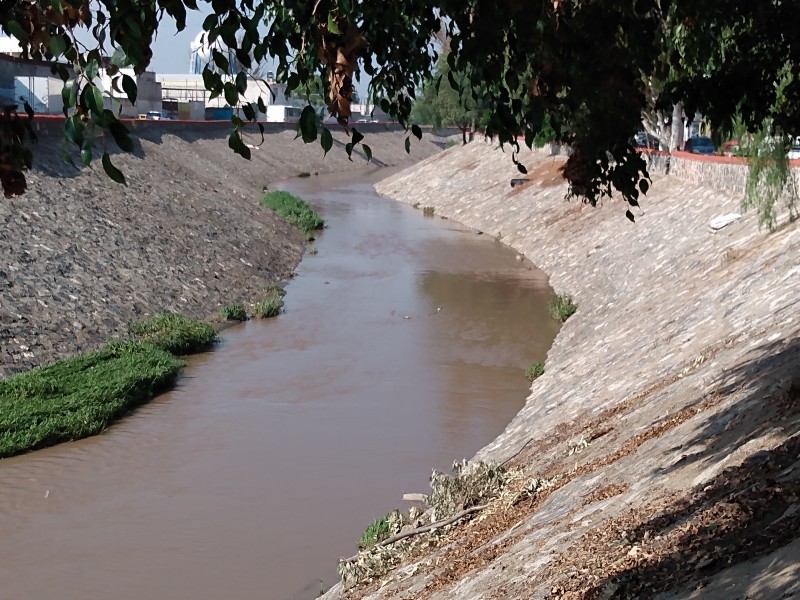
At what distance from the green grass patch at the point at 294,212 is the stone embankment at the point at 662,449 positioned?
2183 cm

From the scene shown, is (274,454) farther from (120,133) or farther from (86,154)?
(120,133)

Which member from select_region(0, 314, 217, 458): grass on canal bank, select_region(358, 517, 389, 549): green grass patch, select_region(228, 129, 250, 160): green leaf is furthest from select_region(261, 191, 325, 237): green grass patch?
select_region(228, 129, 250, 160): green leaf

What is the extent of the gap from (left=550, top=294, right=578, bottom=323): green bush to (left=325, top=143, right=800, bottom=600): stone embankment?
119cm

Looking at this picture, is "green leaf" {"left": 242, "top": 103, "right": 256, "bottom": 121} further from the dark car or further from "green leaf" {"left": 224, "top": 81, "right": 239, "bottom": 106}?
the dark car

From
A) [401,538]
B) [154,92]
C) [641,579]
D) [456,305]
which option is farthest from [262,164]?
[641,579]

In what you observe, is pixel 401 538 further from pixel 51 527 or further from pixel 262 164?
pixel 262 164

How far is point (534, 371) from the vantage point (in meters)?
22.1

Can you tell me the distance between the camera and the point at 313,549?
1382cm

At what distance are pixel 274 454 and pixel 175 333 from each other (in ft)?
24.9

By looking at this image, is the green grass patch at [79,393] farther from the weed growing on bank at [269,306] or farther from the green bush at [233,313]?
the weed growing on bank at [269,306]

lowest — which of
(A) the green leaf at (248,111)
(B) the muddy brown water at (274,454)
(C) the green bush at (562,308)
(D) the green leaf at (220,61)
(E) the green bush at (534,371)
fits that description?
(B) the muddy brown water at (274,454)

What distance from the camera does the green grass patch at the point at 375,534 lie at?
1221 cm

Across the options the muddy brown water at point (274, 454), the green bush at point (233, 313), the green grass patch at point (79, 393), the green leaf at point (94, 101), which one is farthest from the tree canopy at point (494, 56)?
the green bush at point (233, 313)

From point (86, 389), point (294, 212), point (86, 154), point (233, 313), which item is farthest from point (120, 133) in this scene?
point (294, 212)
